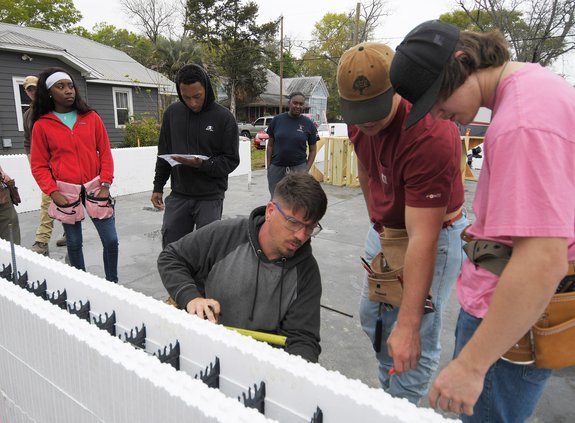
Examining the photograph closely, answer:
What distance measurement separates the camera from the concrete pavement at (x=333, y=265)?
2473 mm

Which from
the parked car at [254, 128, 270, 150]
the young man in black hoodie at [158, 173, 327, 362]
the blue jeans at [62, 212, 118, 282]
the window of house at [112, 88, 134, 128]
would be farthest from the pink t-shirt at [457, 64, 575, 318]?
Result: the parked car at [254, 128, 270, 150]

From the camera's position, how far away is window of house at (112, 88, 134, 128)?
15.6 meters

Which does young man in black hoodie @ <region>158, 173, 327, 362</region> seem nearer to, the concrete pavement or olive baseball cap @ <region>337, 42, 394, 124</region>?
olive baseball cap @ <region>337, 42, 394, 124</region>

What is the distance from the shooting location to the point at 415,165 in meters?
1.42

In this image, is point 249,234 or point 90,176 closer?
point 249,234

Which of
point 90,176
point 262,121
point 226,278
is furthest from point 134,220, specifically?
point 262,121

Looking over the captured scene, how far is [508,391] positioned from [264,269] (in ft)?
3.20

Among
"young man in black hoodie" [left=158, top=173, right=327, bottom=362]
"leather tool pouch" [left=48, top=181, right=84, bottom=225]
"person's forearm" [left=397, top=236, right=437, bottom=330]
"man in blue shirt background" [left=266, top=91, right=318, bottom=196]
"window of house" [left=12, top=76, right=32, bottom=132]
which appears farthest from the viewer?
"window of house" [left=12, top=76, right=32, bottom=132]

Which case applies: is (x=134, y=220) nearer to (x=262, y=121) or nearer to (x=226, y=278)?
(x=226, y=278)

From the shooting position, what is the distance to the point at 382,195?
173cm

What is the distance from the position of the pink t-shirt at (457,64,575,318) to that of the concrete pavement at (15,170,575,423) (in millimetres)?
1840

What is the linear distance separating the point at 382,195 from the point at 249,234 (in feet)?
2.01

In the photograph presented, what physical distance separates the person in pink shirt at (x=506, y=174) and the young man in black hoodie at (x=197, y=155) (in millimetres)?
2215

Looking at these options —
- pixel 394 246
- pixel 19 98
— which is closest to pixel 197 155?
pixel 394 246
